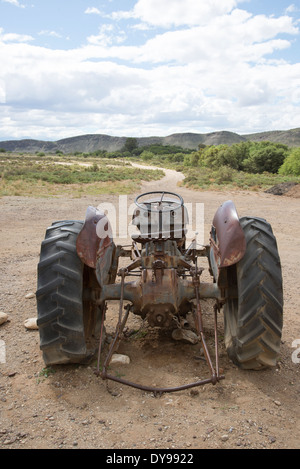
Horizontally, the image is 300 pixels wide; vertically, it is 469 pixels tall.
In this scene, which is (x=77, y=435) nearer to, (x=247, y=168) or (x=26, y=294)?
(x=26, y=294)

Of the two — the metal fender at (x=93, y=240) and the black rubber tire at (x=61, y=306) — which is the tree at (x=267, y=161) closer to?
the metal fender at (x=93, y=240)

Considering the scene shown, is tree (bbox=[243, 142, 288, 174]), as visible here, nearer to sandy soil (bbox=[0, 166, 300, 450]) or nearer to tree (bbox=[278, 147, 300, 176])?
tree (bbox=[278, 147, 300, 176])

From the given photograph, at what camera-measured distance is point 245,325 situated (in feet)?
11.5

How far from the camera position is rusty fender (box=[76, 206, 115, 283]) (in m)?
3.64

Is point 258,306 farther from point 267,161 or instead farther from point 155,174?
point 267,161

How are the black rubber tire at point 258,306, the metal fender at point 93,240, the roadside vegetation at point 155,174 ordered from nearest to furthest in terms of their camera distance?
the black rubber tire at point 258,306 < the metal fender at point 93,240 < the roadside vegetation at point 155,174

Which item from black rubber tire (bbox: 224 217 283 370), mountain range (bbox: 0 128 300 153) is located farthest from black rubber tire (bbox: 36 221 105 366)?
mountain range (bbox: 0 128 300 153)

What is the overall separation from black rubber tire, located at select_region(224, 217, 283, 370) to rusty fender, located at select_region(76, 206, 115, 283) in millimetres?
1349

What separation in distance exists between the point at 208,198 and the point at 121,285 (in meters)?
18.5

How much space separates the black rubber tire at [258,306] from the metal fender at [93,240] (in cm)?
135

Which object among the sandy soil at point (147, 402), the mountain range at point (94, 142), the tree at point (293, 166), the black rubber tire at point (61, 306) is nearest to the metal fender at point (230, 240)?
the sandy soil at point (147, 402)

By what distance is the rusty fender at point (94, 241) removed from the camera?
143 inches

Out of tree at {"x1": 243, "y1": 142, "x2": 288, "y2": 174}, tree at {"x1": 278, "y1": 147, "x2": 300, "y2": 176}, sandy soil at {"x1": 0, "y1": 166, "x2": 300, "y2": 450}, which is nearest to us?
sandy soil at {"x1": 0, "y1": 166, "x2": 300, "y2": 450}

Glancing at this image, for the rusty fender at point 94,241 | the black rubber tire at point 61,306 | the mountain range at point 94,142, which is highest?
the mountain range at point 94,142
